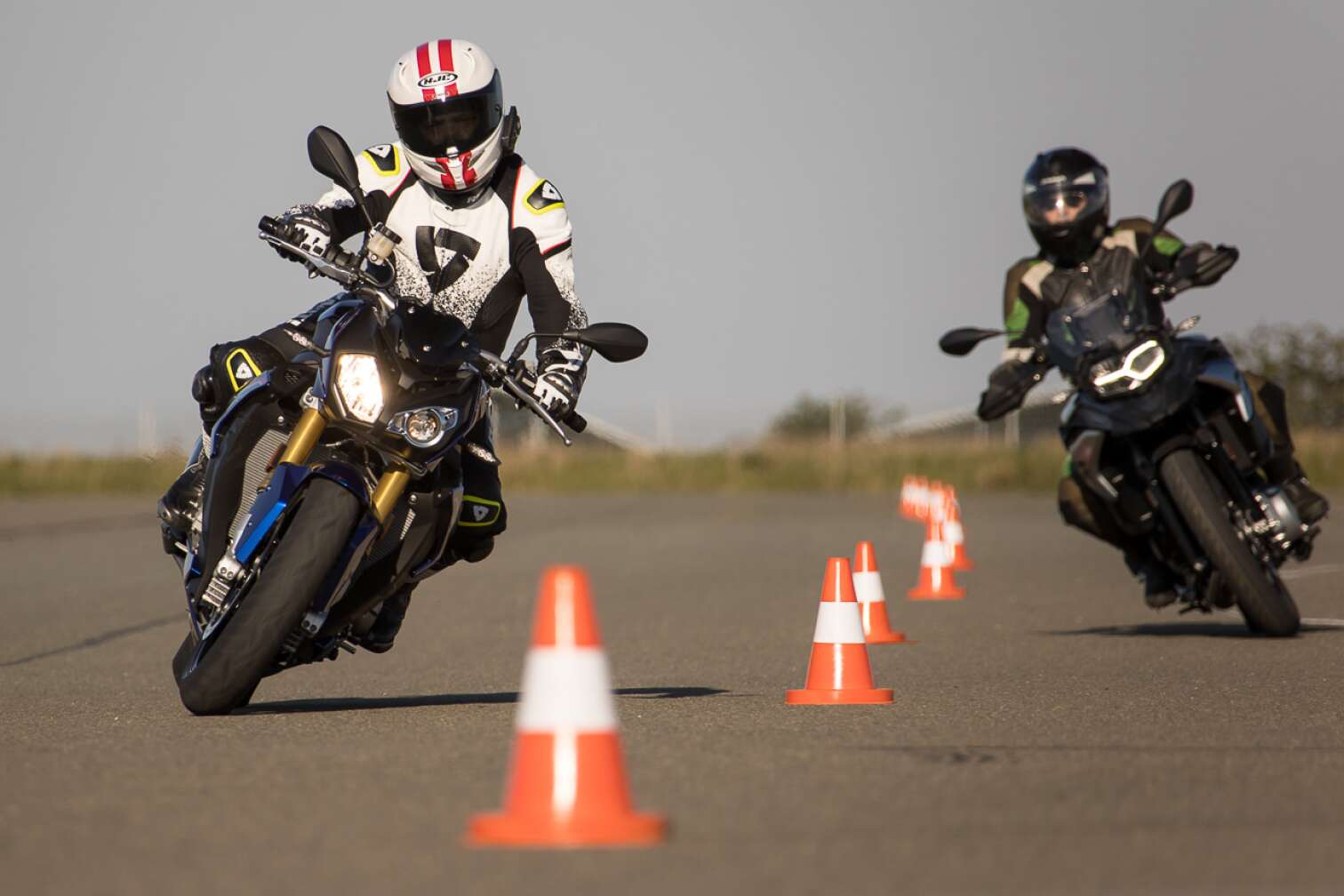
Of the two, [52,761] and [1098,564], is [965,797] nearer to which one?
[52,761]

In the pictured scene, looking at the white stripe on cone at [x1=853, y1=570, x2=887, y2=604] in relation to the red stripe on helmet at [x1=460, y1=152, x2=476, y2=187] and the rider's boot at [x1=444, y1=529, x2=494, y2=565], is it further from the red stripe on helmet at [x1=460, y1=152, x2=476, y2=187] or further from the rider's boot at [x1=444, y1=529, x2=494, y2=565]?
the red stripe on helmet at [x1=460, y1=152, x2=476, y2=187]

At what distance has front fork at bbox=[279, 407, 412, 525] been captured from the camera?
→ 279 inches

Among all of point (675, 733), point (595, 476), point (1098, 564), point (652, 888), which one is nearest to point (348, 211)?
point (675, 733)

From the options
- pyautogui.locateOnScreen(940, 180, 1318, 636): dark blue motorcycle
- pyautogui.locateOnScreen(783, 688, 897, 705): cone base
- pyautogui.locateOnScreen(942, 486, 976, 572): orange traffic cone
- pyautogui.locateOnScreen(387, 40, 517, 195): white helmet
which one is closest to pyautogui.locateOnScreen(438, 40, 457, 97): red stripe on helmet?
pyautogui.locateOnScreen(387, 40, 517, 195): white helmet

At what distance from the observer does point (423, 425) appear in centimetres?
706

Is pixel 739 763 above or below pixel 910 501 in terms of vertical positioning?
below

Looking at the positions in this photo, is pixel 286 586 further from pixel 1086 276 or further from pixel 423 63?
pixel 1086 276

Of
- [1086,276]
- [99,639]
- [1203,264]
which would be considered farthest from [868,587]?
[99,639]

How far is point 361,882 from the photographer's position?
426 cm

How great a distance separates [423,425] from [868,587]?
181 inches

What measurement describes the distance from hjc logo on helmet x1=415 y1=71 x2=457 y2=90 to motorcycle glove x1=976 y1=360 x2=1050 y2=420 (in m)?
3.75

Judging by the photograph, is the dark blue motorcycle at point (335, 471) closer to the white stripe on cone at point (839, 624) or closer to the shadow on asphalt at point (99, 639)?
the white stripe on cone at point (839, 624)

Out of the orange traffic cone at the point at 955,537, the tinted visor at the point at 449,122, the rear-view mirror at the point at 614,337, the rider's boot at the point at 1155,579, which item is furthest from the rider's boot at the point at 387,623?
the orange traffic cone at the point at 955,537

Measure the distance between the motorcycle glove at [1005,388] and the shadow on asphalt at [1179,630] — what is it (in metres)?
1.63
